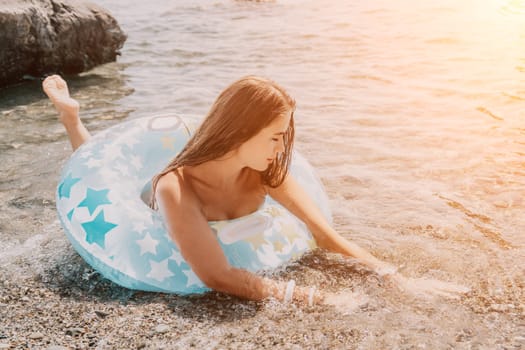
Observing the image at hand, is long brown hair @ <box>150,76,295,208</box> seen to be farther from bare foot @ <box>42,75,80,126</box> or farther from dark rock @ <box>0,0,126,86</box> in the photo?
dark rock @ <box>0,0,126,86</box>

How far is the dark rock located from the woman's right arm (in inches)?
184

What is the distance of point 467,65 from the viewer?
25.2 feet

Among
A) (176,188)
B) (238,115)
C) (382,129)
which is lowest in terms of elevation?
A: (382,129)

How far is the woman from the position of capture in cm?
279

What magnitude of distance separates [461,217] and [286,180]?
132 centimetres

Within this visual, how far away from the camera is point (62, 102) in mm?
4402

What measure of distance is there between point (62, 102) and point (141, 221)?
1.64 m

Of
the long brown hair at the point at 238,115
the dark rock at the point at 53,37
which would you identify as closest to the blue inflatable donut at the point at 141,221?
the long brown hair at the point at 238,115

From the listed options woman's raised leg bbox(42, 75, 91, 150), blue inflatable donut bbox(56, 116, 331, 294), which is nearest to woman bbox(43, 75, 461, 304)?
blue inflatable donut bbox(56, 116, 331, 294)

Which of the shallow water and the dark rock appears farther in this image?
the dark rock

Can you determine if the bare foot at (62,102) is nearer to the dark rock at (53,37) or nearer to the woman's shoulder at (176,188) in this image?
the woman's shoulder at (176,188)

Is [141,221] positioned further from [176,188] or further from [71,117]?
Result: [71,117]

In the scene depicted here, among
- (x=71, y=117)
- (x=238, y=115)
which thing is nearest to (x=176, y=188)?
(x=238, y=115)

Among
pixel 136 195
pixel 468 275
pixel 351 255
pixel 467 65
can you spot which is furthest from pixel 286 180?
pixel 467 65
